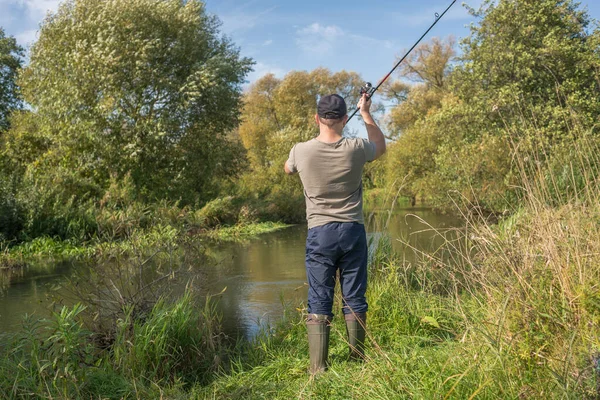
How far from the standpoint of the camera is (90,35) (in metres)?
19.2

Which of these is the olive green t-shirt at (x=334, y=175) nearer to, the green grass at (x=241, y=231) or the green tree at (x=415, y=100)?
the green grass at (x=241, y=231)

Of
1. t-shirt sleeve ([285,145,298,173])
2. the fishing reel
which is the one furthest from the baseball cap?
the fishing reel

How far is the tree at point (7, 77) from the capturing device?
34022mm

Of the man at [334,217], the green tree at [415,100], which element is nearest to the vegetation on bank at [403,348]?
the man at [334,217]

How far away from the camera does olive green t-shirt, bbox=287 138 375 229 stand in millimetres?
3898

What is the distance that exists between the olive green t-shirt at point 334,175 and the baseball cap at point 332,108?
0.18m

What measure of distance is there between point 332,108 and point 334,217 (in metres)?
0.77

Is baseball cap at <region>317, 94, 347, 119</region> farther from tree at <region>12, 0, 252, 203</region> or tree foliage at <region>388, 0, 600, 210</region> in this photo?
tree at <region>12, 0, 252, 203</region>

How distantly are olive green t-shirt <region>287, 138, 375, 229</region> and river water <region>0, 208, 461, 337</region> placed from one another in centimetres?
79

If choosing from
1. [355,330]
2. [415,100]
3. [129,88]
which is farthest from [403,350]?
[415,100]

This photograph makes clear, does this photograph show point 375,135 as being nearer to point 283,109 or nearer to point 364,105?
point 364,105

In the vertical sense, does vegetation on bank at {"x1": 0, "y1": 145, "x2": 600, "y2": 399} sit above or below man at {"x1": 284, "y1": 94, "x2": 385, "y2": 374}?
below

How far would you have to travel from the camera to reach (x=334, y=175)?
3.90 m

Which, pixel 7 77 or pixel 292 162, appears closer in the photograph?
pixel 292 162
